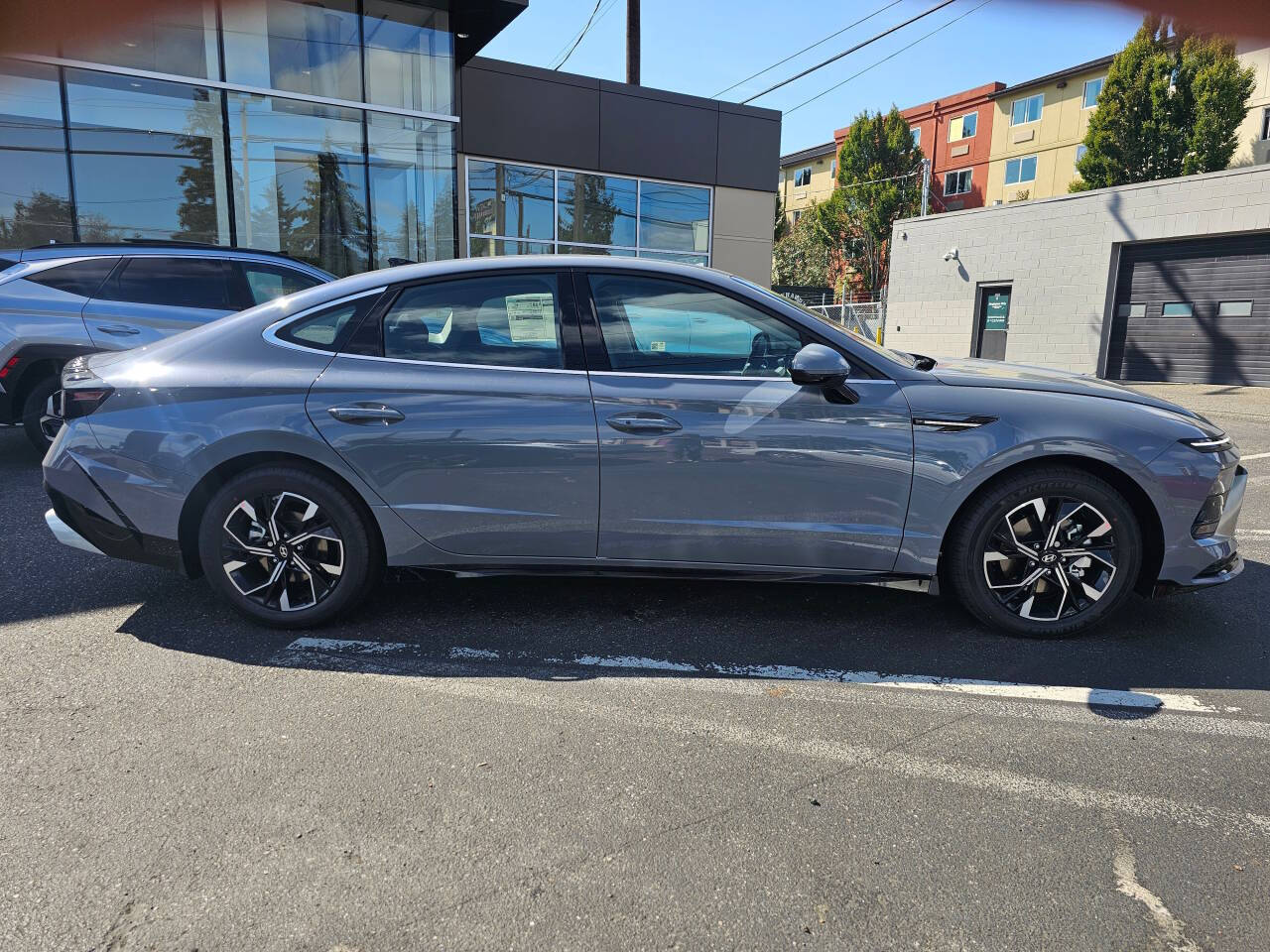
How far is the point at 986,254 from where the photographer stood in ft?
74.0

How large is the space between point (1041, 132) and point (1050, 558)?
46289 millimetres

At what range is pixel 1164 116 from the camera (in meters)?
30.1

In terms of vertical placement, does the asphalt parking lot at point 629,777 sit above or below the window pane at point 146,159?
below

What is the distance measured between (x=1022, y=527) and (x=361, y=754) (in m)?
2.74

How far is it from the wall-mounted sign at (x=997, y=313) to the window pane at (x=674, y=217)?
1009cm

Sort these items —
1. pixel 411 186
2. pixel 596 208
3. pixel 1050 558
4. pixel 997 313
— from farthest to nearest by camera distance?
pixel 997 313 → pixel 596 208 → pixel 411 186 → pixel 1050 558

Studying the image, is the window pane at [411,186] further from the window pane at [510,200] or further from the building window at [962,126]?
the building window at [962,126]

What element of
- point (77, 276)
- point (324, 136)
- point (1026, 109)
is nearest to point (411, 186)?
point (324, 136)

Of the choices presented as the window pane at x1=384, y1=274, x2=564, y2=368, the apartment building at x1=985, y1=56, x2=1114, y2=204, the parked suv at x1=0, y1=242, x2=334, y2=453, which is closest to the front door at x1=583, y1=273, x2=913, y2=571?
the window pane at x1=384, y1=274, x2=564, y2=368

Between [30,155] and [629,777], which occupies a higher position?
[30,155]

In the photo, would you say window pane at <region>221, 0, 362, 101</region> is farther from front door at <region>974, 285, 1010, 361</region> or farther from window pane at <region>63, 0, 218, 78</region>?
front door at <region>974, 285, 1010, 361</region>

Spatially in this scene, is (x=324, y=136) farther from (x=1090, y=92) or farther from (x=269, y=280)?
(x=1090, y=92)

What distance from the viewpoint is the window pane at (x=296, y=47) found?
1199 centimetres

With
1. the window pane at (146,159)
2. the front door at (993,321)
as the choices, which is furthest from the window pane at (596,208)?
the front door at (993,321)
